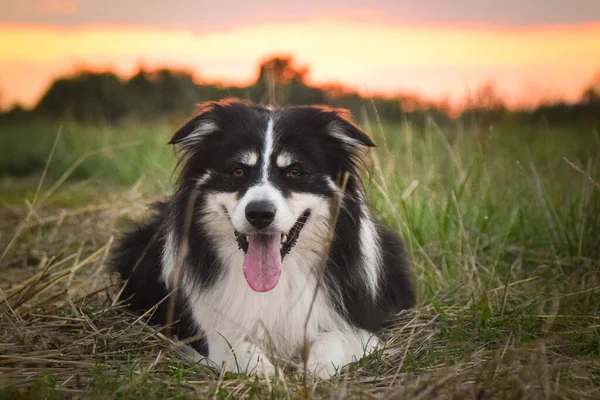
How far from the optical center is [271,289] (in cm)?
329

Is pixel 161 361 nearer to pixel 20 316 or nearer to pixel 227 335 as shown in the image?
pixel 227 335

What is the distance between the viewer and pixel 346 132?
11.2 feet

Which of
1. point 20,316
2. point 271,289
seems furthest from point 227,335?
point 20,316

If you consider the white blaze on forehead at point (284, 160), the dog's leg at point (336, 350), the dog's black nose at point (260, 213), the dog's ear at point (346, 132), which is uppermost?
the dog's ear at point (346, 132)

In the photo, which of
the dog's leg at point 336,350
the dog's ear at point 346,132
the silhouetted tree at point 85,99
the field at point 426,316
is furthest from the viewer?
the silhouetted tree at point 85,99

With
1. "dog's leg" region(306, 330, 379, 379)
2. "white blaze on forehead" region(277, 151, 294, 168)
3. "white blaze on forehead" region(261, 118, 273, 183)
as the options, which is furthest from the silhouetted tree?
"dog's leg" region(306, 330, 379, 379)

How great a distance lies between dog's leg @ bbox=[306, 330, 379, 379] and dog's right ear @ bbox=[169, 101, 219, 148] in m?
1.31

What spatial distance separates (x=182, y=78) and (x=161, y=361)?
37.2ft

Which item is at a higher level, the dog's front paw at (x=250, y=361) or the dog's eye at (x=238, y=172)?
the dog's eye at (x=238, y=172)

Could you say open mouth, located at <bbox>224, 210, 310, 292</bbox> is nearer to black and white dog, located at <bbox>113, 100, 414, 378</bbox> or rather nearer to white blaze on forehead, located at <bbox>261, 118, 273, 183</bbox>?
black and white dog, located at <bbox>113, 100, 414, 378</bbox>

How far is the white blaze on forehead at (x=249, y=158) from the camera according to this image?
3.26 meters

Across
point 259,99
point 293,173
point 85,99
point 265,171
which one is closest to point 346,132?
point 293,173

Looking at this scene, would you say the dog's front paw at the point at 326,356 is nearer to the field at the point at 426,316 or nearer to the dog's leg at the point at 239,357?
the field at the point at 426,316

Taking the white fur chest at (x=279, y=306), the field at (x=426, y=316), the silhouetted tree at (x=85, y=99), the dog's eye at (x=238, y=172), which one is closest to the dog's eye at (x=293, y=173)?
the dog's eye at (x=238, y=172)
